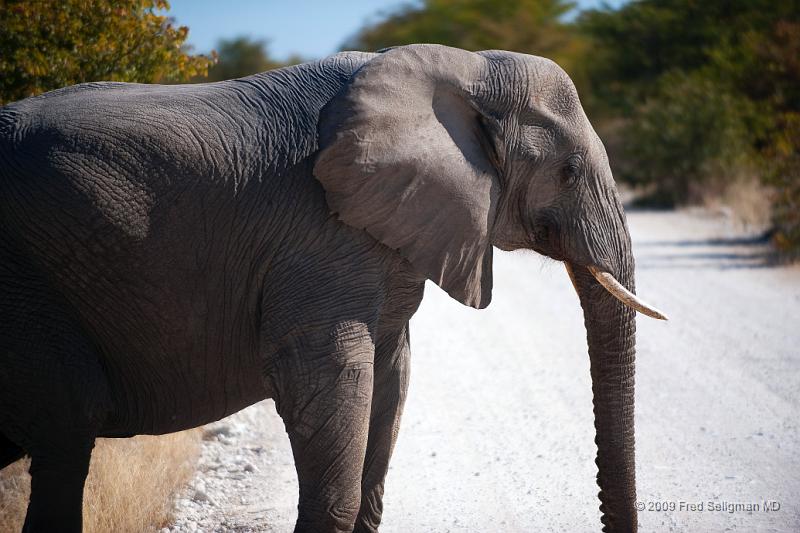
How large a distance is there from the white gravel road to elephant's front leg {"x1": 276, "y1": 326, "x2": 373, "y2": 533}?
1250 millimetres

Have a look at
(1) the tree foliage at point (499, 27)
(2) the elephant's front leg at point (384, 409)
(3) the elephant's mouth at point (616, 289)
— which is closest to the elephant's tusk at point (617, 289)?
(3) the elephant's mouth at point (616, 289)

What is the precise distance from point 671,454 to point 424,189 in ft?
11.1

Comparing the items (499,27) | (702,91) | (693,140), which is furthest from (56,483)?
(499,27)

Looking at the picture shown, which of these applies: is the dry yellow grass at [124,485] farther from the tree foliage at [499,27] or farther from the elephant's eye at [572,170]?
the tree foliage at [499,27]

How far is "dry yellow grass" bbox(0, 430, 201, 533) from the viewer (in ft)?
16.7

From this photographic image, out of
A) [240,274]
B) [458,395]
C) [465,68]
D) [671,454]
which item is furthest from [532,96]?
[458,395]

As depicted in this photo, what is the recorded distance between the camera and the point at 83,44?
6.53 m

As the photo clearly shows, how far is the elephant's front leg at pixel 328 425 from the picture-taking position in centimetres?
407

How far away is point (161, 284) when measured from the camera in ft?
13.6

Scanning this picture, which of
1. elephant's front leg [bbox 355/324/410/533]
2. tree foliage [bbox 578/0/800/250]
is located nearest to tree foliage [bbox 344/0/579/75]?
tree foliage [bbox 578/0/800/250]

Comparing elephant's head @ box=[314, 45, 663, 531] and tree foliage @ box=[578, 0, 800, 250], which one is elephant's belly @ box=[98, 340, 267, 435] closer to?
elephant's head @ box=[314, 45, 663, 531]

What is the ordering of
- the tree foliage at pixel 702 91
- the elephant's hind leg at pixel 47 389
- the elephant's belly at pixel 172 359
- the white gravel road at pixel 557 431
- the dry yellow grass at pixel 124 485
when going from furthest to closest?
the tree foliage at pixel 702 91, the white gravel road at pixel 557 431, the dry yellow grass at pixel 124 485, the elephant's belly at pixel 172 359, the elephant's hind leg at pixel 47 389

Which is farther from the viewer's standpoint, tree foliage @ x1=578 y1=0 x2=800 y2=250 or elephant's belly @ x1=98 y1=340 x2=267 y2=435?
tree foliage @ x1=578 y1=0 x2=800 y2=250

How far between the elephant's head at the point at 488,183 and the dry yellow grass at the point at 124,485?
211 centimetres
